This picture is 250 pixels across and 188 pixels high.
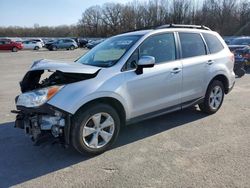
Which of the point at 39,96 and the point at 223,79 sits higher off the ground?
the point at 39,96

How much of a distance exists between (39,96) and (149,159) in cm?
180

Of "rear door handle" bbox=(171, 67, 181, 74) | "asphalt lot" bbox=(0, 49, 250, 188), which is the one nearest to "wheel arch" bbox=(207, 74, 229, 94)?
"asphalt lot" bbox=(0, 49, 250, 188)

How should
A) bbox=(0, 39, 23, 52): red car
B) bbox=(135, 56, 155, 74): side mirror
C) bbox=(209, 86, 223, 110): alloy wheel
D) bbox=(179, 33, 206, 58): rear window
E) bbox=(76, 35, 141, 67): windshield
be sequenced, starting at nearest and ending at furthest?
bbox=(135, 56, 155, 74): side mirror
bbox=(76, 35, 141, 67): windshield
bbox=(179, 33, 206, 58): rear window
bbox=(209, 86, 223, 110): alloy wheel
bbox=(0, 39, 23, 52): red car

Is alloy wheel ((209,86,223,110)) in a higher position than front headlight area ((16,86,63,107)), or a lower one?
lower

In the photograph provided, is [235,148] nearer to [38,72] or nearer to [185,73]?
[185,73]

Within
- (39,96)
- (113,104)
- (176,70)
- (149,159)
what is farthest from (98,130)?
(176,70)

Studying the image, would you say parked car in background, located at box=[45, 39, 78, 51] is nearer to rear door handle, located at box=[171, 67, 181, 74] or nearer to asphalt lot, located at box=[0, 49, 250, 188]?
asphalt lot, located at box=[0, 49, 250, 188]

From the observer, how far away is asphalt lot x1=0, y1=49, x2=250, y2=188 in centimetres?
370

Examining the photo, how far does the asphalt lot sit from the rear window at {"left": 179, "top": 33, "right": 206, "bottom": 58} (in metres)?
1.37

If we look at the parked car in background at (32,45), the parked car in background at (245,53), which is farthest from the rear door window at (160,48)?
the parked car in background at (32,45)

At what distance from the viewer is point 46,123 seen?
418 centimetres

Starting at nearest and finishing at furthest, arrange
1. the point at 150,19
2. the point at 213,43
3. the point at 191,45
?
the point at 191,45
the point at 213,43
the point at 150,19

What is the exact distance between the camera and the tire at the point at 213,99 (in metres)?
6.20

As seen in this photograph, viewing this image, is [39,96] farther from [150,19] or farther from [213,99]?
[150,19]
